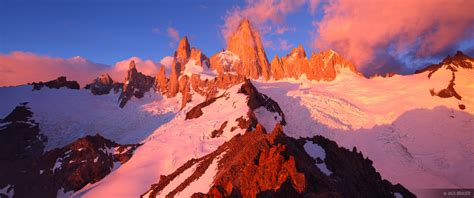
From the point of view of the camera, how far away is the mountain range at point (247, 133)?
36438 millimetres

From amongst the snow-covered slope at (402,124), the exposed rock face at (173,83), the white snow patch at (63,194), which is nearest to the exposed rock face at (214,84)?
the exposed rock face at (173,83)

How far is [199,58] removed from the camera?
562ft

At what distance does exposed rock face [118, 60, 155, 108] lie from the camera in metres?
144

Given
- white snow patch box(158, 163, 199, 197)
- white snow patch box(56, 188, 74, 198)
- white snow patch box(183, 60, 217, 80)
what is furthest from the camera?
white snow patch box(183, 60, 217, 80)

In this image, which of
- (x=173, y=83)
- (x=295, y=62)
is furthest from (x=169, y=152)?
(x=295, y=62)

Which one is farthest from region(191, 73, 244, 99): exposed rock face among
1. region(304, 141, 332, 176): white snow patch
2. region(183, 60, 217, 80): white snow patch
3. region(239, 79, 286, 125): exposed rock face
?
region(304, 141, 332, 176): white snow patch

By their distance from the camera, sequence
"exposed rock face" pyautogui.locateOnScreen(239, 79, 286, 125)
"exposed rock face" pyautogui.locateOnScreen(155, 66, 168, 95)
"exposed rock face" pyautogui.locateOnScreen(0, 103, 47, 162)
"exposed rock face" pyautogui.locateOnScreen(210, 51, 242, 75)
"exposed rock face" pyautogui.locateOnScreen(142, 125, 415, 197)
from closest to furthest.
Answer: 1. "exposed rock face" pyautogui.locateOnScreen(142, 125, 415, 197)
2. "exposed rock face" pyautogui.locateOnScreen(239, 79, 286, 125)
3. "exposed rock face" pyautogui.locateOnScreen(0, 103, 47, 162)
4. "exposed rock face" pyautogui.locateOnScreen(155, 66, 168, 95)
5. "exposed rock face" pyautogui.locateOnScreen(210, 51, 242, 75)

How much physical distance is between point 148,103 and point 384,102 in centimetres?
7990

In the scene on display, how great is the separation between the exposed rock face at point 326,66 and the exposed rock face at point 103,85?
72732mm

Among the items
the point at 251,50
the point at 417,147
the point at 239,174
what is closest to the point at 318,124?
the point at 417,147

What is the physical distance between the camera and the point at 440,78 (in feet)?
354

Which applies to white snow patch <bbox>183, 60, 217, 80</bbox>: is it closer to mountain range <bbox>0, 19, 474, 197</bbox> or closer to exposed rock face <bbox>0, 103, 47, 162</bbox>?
mountain range <bbox>0, 19, 474, 197</bbox>

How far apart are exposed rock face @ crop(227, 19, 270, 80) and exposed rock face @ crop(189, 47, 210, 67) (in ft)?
41.2

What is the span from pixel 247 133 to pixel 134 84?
112 m
